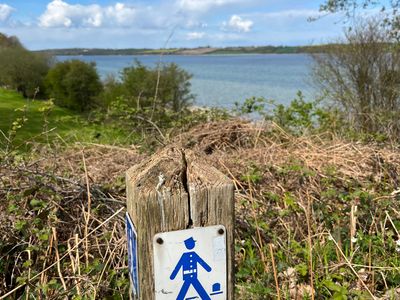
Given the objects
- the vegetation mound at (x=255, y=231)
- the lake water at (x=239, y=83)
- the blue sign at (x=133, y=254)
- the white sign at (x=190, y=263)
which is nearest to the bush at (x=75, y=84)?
the lake water at (x=239, y=83)

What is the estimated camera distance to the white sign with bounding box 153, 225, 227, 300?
1095 mm

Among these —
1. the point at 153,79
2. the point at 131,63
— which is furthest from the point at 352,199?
the point at 131,63

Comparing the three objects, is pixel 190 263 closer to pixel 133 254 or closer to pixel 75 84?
pixel 133 254

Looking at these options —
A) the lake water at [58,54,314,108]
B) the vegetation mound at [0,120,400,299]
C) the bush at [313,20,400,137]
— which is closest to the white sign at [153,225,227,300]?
the vegetation mound at [0,120,400,299]

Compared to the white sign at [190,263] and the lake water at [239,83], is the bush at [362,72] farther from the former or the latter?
the white sign at [190,263]

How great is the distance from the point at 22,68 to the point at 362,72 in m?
25.5

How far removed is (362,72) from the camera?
33.7 ft

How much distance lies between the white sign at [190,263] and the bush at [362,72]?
8.67m

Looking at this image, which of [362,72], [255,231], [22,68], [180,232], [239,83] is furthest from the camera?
[22,68]

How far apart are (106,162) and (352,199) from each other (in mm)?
2275

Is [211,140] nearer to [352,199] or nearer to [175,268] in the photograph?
[352,199]

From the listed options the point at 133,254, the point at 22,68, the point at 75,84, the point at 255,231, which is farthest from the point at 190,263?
the point at 22,68

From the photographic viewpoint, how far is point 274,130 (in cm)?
548

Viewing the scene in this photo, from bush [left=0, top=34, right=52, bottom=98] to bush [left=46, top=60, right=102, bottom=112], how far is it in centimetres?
→ 135
